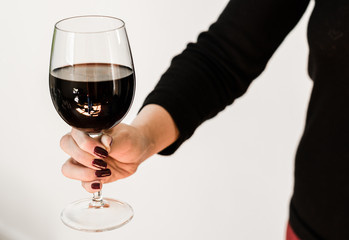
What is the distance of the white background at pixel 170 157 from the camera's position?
5.05 feet

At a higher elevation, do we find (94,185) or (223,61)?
(223,61)

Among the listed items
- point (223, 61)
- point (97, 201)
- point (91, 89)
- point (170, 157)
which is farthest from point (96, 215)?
point (170, 157)

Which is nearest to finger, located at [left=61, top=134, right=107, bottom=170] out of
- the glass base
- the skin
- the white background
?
the skin

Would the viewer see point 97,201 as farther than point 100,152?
Yes

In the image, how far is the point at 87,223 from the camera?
88 centimetres

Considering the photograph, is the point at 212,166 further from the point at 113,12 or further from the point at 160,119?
the point at 160,119

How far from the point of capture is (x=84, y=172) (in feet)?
2.80

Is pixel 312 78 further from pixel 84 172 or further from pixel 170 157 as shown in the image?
pixel 170 157

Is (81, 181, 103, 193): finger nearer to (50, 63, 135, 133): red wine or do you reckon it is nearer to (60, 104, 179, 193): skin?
(60, 104, 179, 193): skin

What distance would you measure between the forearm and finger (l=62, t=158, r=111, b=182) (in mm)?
102

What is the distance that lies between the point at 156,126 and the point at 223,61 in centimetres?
18

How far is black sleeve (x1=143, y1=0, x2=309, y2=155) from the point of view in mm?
953

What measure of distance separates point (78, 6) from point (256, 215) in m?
0.92

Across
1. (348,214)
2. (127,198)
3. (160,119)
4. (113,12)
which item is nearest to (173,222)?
(127,198)
